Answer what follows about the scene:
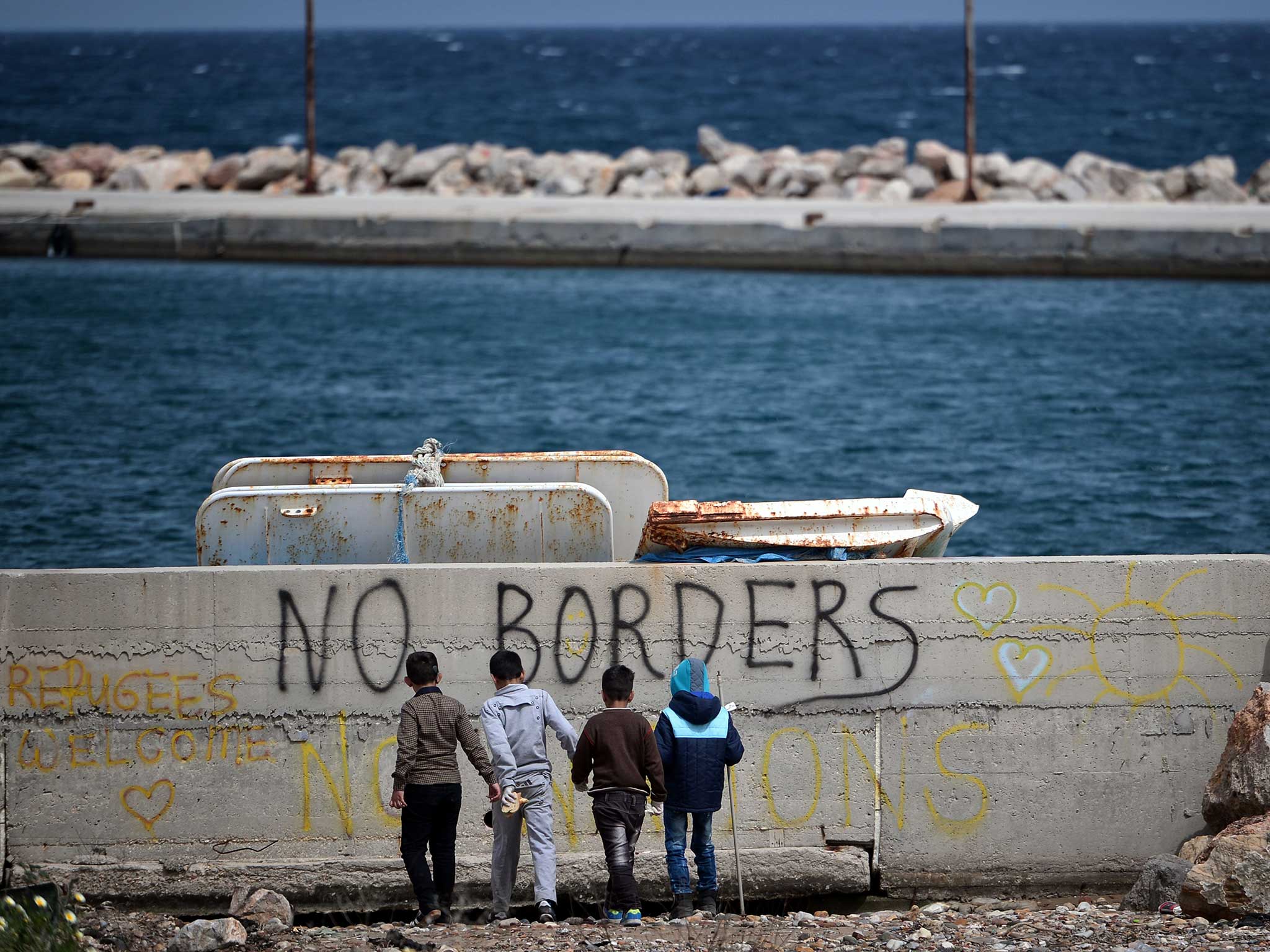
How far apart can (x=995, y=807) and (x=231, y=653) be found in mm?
3771

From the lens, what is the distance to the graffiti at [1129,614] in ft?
22.2

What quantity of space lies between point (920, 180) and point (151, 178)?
17519 mm

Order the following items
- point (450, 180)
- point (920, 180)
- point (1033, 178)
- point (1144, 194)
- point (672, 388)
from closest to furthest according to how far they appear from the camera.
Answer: point (672, 388), point (1144, 194), point (1033, 178), point (920, 180), point (450, 180)

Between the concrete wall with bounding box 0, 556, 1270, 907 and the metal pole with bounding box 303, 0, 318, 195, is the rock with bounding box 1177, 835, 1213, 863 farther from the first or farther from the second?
the metal pole with bounding box 303, 0, 318, 195

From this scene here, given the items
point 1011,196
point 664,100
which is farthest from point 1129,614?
point 664,100

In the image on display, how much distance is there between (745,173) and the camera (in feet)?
106

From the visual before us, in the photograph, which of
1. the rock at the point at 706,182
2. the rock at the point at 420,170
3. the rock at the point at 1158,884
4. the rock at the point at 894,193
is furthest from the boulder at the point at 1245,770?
the rock at the point at 420,170

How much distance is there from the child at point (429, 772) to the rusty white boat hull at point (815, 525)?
1685 millimetres

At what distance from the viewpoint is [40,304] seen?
23531 mm

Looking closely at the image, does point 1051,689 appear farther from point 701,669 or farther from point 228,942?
point 228,942

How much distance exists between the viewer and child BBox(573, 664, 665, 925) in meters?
6.00

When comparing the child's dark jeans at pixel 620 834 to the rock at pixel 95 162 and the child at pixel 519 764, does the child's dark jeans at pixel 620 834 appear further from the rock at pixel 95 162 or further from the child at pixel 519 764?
the rock at pixel 95 162

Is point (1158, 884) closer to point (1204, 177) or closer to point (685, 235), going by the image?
point (685, 235)

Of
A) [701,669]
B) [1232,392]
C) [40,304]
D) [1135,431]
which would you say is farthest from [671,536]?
[40,304]
